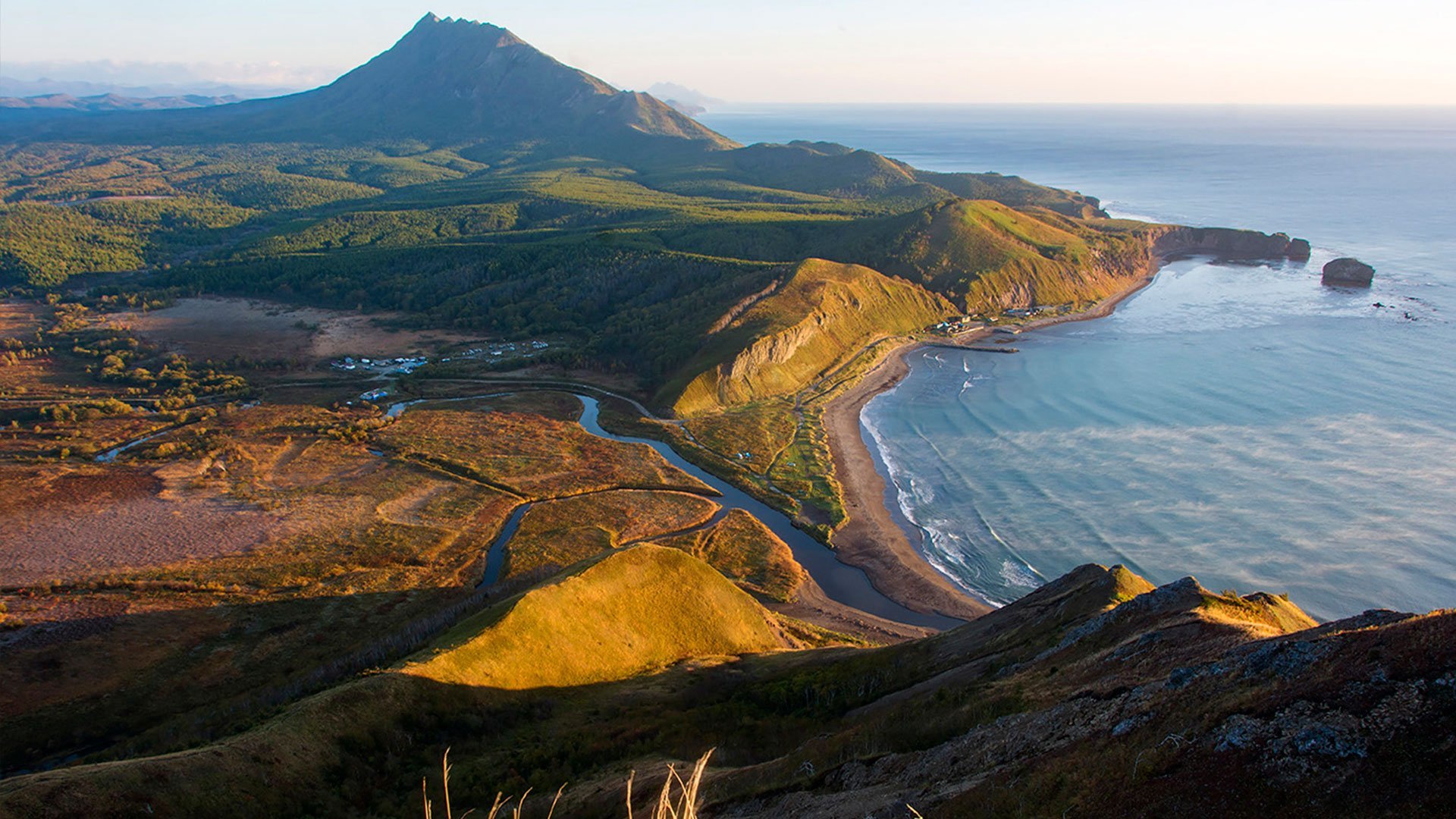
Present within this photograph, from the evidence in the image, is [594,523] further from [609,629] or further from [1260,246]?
[1260,246]

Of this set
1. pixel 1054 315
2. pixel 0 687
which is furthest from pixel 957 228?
pixel 0 687

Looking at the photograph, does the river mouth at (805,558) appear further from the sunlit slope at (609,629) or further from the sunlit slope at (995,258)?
the sunlit slope at (995,258)

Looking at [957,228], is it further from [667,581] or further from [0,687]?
[0,687]

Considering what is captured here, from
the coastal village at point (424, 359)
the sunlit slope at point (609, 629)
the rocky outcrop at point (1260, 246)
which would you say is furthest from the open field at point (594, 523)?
the rocky outcrop at point (1260, 246)

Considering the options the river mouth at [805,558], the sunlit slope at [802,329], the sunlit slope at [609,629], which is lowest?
the river mouth at [805,558]

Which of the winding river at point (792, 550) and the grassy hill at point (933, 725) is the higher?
the grassy hill at point (933, 725)

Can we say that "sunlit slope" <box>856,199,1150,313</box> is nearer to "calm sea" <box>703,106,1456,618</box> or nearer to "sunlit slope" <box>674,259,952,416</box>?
"sunlit slope" <box>674,259,952,416</box>

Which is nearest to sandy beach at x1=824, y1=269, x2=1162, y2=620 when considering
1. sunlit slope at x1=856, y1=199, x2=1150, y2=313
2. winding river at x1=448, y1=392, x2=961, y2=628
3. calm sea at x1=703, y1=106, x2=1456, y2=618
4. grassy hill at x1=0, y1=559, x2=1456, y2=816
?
winding river at x1=448, y1=392, x2=961, y2=628
